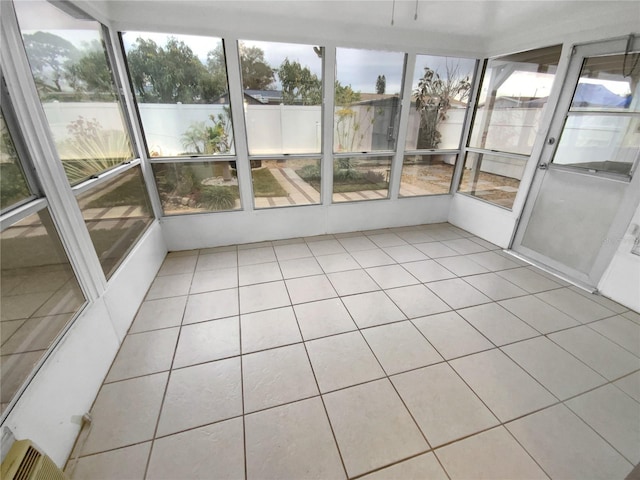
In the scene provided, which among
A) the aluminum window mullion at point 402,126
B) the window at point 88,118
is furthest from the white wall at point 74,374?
the aluminum window mullion at point 402,126

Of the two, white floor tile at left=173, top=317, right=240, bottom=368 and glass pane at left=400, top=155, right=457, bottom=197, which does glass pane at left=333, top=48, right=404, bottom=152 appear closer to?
glass pane at left=400, top=155, right=457, bottom=197

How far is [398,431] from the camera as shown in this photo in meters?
1.43

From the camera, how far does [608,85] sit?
2371 mm

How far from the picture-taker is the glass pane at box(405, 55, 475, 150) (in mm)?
3369

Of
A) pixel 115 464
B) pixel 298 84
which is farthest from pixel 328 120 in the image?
pixel 115 464

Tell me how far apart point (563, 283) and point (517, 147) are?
1.55 meters

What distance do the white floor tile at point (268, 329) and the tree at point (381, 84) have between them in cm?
273

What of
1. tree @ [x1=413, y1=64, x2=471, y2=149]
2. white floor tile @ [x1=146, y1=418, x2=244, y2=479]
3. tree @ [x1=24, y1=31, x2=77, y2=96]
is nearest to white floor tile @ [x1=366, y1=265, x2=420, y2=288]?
white floor tile @ [x1=146, y1=418, x2=244, y2=479]

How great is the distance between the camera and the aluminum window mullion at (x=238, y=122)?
2.70 metres

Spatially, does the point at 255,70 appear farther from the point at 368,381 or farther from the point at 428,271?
the point at 368,381

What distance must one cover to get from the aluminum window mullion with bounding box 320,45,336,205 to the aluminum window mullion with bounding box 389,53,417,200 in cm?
87

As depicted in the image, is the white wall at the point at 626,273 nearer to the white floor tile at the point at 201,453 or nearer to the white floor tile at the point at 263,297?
the white floor tile at the point at 263,297

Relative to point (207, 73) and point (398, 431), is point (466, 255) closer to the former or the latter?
point (398, 431)

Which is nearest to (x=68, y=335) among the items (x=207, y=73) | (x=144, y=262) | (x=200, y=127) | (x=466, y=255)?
(x=144, y=262)
